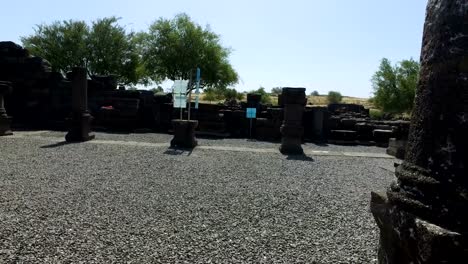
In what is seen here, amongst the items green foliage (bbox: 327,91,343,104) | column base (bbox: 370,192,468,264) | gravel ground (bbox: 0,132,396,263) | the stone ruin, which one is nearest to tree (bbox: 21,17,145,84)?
the stone ruin

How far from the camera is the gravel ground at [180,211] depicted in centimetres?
352

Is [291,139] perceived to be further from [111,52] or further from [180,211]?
[111,52]

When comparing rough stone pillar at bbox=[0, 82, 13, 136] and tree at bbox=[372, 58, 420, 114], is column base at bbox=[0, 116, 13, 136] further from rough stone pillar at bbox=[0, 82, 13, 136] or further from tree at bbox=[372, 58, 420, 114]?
tree at bbox=[372, 58, 420, 114]

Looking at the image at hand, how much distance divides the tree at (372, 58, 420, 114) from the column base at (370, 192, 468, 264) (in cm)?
5242

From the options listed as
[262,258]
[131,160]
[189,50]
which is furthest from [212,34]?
[262,258]

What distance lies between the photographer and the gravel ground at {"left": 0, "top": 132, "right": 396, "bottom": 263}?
11.6 feet

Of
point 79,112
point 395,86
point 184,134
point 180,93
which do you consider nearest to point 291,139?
point 184,134

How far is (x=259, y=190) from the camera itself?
20.7ft

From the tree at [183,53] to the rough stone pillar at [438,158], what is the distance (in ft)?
126

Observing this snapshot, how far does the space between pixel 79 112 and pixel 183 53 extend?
92.3ft

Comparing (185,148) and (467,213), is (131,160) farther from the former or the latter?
(467,213)

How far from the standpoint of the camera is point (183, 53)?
39719 millimetres

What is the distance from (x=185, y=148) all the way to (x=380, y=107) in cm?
4839

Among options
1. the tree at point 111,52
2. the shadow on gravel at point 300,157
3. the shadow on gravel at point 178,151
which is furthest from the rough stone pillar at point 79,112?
the tree at point 111,52
